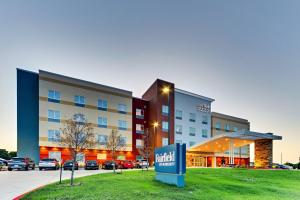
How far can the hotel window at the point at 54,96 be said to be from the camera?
137ft

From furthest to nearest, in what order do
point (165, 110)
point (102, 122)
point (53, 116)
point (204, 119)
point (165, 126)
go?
point (204, 119) → point (165, 110) → point (165, 126) → point (102, 122) → point (53, 116)

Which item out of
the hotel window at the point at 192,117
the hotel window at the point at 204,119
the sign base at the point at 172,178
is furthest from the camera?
the hotel window at the point at 204,119

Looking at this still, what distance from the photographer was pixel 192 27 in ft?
93.3

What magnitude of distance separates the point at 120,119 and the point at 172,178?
3583 centimetres

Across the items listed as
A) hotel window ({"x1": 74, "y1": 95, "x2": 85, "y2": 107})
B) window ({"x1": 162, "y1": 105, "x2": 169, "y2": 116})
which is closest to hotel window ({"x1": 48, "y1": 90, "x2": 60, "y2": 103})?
hotel window ({"x1": 74, "y1": 95, "x2": 85, "y2": 107})

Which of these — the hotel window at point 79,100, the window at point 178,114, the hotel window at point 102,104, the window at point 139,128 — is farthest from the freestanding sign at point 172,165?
the window at point 178,114

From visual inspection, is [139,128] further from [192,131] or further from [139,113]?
[192,131]

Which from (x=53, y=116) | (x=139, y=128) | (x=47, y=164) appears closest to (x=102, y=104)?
(x=53, y=116)

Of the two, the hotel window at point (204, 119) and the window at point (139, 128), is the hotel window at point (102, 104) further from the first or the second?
the hotel window at point (204, 119)

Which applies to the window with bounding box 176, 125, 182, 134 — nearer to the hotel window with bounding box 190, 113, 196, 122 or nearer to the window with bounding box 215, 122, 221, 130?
the hotel window with bounding box 190, 113, 196, 122

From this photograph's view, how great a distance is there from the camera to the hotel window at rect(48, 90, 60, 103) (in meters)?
41.7

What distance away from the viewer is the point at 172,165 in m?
15.4

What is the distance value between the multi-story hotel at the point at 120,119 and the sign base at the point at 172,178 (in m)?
15.9

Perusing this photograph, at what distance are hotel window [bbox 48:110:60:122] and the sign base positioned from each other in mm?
28340
